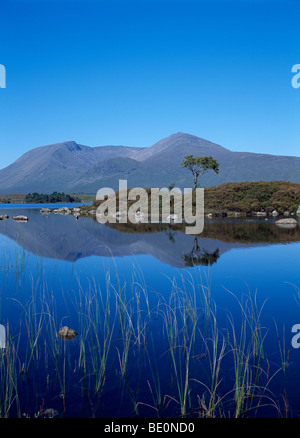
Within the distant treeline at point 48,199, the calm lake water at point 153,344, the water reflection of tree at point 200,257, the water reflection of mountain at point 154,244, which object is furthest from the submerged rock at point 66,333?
the distant treeline at point 48,199

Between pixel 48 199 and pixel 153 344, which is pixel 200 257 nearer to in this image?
pixel 153 344

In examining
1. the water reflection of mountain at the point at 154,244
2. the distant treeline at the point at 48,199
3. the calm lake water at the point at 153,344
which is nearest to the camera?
the calm lake water at the point at 153,344

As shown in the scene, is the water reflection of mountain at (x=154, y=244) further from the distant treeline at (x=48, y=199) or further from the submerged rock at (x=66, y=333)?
the distant treeline at (x=48, y=199)

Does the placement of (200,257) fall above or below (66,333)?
above

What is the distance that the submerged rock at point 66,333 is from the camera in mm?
7476

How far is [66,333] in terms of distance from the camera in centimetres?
753

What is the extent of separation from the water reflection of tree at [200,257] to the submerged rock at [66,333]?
330 inches

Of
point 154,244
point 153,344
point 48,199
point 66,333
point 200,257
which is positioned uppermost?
point 48,199

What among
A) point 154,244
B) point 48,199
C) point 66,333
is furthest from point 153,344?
point 48,199

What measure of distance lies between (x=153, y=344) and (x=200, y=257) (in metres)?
10.1

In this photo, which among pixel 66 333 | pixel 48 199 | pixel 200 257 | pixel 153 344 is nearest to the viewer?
pixel 153 344

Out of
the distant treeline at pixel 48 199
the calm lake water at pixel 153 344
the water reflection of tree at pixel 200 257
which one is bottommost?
the calm lake water at pixel 153 344

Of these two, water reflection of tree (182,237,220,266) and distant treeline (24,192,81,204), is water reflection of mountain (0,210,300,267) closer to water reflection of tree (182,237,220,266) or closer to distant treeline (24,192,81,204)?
water reflection of tree (182,237,220,266)

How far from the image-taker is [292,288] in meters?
11.2
